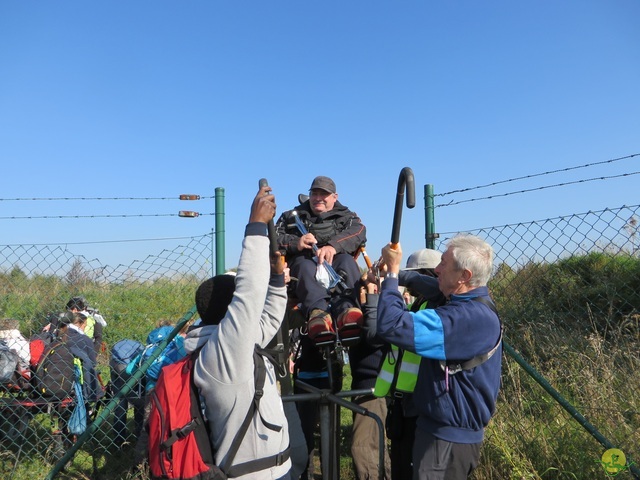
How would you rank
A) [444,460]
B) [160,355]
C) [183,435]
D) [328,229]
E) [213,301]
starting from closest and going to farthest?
1. [183,435]
2. [213,301]
3. [444,460]
4. [328,229]
5. [160,355]

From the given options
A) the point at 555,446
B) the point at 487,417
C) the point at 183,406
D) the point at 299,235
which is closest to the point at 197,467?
the point at 183,406

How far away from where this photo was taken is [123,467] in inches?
210

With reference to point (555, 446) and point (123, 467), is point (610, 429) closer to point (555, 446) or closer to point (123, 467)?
point (555, 446)

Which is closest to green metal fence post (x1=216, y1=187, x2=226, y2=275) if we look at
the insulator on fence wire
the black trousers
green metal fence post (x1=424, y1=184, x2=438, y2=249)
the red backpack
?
the insulator on fence wire

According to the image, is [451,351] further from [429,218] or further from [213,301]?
[429,218]

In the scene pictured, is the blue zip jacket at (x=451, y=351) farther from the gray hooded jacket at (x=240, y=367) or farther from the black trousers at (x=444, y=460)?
the gray hooded jacket at (x=240, y=367)

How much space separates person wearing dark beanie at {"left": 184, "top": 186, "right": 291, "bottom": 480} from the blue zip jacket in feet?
2.12

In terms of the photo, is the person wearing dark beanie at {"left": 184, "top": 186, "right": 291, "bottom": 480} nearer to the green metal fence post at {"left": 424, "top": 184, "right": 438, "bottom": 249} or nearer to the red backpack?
the red backpack

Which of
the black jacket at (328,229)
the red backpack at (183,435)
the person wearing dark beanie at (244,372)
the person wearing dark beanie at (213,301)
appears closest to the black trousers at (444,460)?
the person wearing dark beanie at (244,372)

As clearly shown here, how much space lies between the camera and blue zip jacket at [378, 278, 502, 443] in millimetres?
2510

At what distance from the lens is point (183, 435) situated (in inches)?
85.1

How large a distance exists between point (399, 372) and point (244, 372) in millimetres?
1027

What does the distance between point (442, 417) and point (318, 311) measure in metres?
1.12

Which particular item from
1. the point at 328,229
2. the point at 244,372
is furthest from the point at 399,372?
the point at 328,229
